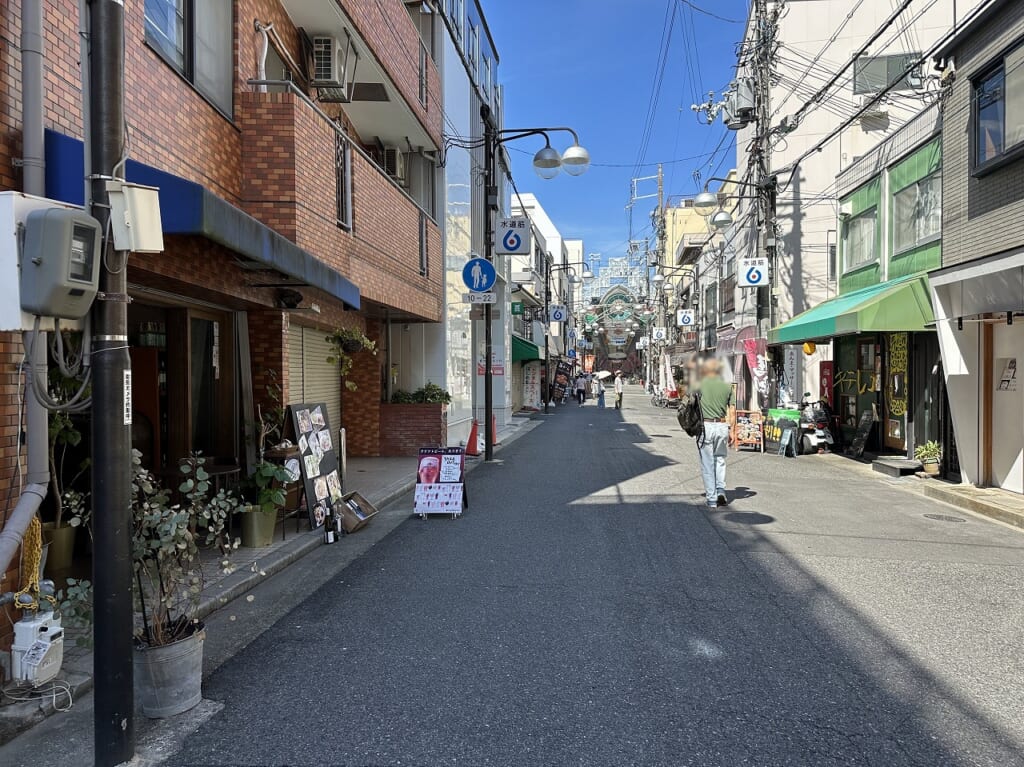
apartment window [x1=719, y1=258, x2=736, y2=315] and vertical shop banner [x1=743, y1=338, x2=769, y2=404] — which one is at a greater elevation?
apartment window [x1=719, y1=258, x2=736, y2=315]

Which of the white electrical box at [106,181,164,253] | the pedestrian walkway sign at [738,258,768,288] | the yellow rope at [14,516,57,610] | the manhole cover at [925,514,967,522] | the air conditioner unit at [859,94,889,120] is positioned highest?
the air conditioner unit at [859,94,889,120]

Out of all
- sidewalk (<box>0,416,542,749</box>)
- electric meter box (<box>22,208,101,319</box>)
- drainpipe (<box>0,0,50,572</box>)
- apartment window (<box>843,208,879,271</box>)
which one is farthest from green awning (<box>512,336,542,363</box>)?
electric meter box (<box>22,208,101,319</box>)

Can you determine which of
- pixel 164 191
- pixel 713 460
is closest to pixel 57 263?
pixel 164 191

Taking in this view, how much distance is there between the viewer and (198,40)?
276 inches

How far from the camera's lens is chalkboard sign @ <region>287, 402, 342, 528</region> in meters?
7.85

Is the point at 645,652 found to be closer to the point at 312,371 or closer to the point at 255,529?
the point at 255,529

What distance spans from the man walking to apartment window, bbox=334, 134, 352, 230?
549cm

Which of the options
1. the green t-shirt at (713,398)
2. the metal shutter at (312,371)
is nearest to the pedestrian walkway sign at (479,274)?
the metal shutter at (312,371)

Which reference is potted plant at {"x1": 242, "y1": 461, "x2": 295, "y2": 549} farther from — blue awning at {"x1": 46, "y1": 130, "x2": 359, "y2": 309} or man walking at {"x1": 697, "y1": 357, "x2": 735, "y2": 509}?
man walking at {"x1": 697, "y1": 357, "x2": 735, "y2": 509}

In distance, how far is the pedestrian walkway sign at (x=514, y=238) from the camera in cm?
1652

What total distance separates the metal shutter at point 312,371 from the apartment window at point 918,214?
1080 cm

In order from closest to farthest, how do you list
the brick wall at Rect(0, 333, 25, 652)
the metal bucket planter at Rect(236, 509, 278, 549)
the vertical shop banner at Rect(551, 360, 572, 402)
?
the brick wall at Rect(0, 333, 25, 652) → the metal bucket planter at Rect(236, 509, 278, 549) → the vertical shop banner at Rect(551, 360, 572, 402)

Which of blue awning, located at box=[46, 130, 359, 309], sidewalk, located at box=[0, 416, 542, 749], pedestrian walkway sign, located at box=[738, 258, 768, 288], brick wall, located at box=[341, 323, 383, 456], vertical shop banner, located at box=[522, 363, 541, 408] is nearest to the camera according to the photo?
sidewalk, located at box=[0, 416, 542, 749]

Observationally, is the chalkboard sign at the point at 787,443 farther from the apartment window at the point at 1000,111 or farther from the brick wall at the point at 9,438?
the brick wall at the point at 9,438
